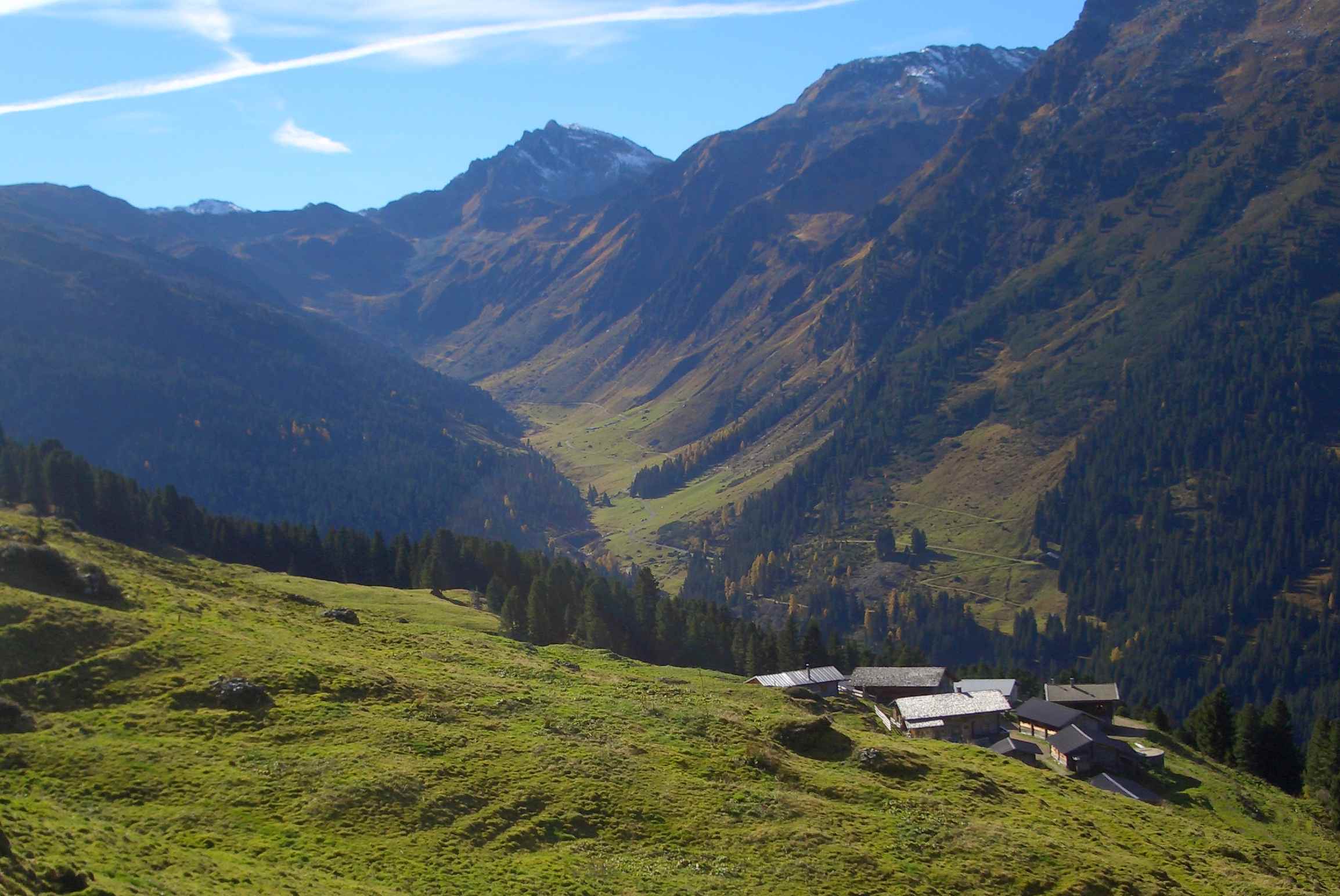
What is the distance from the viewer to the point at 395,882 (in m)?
40.0

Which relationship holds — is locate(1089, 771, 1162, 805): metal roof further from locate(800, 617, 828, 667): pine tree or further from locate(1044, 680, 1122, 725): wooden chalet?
locate(800, 617, 828, 667): pine tree

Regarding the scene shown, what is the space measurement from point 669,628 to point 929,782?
70.3 metres

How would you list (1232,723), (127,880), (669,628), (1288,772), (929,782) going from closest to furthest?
1. (127,880)
2. (929,782)
3. (1288,772)
4. (1232,723)
5. (669,628)

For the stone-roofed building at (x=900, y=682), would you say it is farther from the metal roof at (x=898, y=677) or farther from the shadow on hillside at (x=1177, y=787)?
the shadow on hillside at (x=1177, y=787)

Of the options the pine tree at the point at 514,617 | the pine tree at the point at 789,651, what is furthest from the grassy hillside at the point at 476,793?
the pine tree at the point at 789,651

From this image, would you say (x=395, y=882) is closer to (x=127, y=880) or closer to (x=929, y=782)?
(x=127, y=880)

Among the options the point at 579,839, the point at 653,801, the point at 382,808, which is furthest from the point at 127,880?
the point at 653,801

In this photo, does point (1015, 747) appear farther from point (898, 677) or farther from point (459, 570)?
point (459, 570)

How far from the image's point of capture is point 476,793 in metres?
48.7

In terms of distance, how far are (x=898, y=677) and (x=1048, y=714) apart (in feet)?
52.1

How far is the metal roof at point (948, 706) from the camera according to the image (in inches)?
3243

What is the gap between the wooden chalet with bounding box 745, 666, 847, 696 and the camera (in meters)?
91.9

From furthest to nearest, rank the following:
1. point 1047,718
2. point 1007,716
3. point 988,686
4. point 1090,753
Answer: point 988,686
point 1007,716
point 1047,718
point 1090,753

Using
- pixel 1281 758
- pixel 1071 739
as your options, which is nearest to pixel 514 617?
pixel 1071 739
